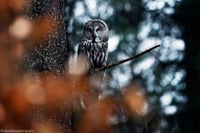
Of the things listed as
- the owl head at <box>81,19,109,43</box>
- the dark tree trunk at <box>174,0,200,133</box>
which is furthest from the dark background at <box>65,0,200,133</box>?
the owl head at <box>81,19,109,43</box>

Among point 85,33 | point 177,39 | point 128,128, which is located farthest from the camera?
point 177,39

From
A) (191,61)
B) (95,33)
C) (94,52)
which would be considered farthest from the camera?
(191,61)

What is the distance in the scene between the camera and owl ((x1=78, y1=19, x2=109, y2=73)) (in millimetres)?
3696

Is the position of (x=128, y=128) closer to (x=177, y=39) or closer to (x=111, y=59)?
(x=111, y=59)

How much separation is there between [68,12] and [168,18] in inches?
44.3

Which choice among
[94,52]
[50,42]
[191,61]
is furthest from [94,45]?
[191,61]

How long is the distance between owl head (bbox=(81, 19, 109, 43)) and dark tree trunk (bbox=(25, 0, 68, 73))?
5.99 ft

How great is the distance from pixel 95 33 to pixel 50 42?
78.4 inches

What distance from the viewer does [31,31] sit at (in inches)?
48.6

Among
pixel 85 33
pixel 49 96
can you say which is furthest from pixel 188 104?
pixel 49 96

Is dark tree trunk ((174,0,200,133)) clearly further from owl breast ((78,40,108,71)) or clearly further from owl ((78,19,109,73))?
owl breast ((78,40,108,71))

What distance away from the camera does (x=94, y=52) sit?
377 centimetres

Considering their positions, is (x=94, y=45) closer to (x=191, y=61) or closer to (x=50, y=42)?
(x=50, y=42)

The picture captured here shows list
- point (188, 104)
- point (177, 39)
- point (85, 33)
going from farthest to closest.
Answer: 1. point (177, 39)
2. point (188, 104)
3. point (85, 33)
